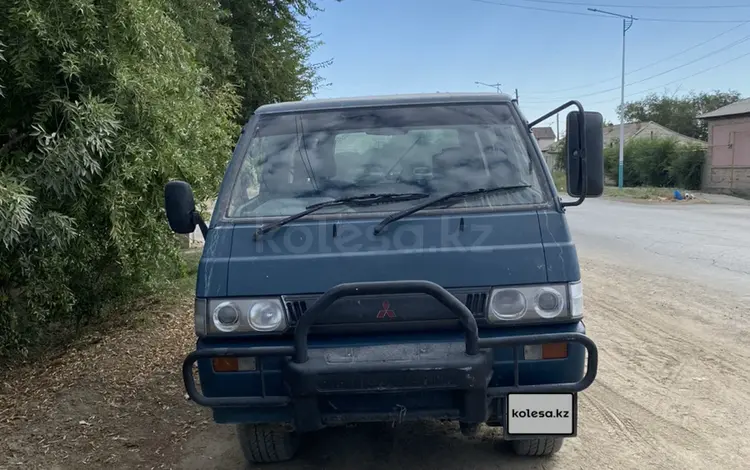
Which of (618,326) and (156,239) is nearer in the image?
(156,239)

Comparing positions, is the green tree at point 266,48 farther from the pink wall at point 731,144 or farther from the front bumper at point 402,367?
the pink wall at point 731,144

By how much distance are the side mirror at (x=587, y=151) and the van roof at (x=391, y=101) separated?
1.83 ft

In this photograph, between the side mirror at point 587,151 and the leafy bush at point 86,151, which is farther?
the leafy bush at point 86,151

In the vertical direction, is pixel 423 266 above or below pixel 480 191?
below

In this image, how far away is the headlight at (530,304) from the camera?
309 centimetres

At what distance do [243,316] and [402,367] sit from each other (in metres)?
0.81

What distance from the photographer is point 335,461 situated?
3879 mm

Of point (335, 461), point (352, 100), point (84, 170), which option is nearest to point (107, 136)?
point (84, 170)

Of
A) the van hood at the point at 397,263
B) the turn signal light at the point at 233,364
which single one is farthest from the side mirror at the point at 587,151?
the turn signal light at the point at 233,364

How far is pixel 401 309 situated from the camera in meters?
3.10

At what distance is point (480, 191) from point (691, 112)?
242 ft

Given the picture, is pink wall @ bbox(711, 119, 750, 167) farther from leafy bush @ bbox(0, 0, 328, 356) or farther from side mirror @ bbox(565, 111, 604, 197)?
side mirror @ bbox(565, 111, 604, 197)

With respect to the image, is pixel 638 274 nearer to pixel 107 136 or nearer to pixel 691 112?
pixel 107 136

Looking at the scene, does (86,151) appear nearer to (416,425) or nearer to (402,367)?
(416,425)
